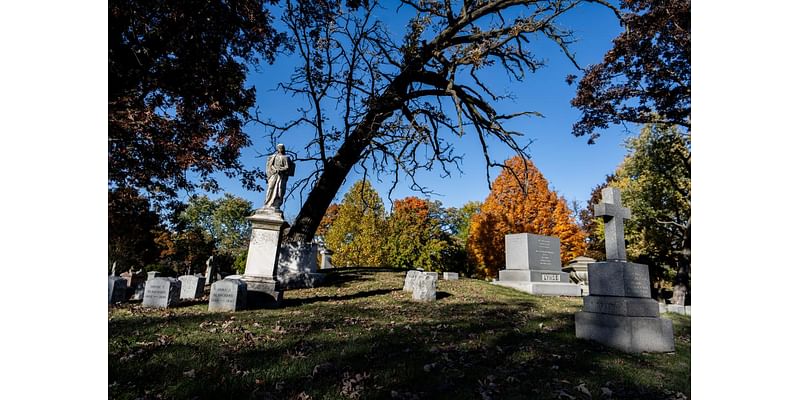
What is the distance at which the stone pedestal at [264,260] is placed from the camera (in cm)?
642

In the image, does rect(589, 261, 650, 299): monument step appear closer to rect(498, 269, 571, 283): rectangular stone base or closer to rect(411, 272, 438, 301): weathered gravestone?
rect(411, 272, 438, 301): weathered gravestone

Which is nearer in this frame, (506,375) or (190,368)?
(190,368)

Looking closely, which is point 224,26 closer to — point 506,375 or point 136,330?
point 136,330

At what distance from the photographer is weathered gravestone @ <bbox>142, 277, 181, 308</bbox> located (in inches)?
239

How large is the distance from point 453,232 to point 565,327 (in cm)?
3101

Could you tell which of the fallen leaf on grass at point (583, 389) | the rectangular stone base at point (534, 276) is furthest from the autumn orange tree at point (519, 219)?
the fallen leaf on grass at point (583, 389)

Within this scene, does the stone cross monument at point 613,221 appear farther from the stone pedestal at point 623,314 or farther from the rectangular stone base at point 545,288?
the rectangular stone base at point 545,288

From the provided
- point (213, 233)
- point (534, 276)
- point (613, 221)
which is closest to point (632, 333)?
point (613, 221)

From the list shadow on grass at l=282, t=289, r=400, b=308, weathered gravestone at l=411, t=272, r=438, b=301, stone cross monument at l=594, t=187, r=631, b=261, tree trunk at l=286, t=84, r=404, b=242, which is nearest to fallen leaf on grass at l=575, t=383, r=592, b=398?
stone cross monument at l=594, t=187, r=631, b=261

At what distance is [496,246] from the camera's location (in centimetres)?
2356

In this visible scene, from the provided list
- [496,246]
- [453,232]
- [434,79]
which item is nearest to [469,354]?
[434,79]

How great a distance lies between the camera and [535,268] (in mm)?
12477
